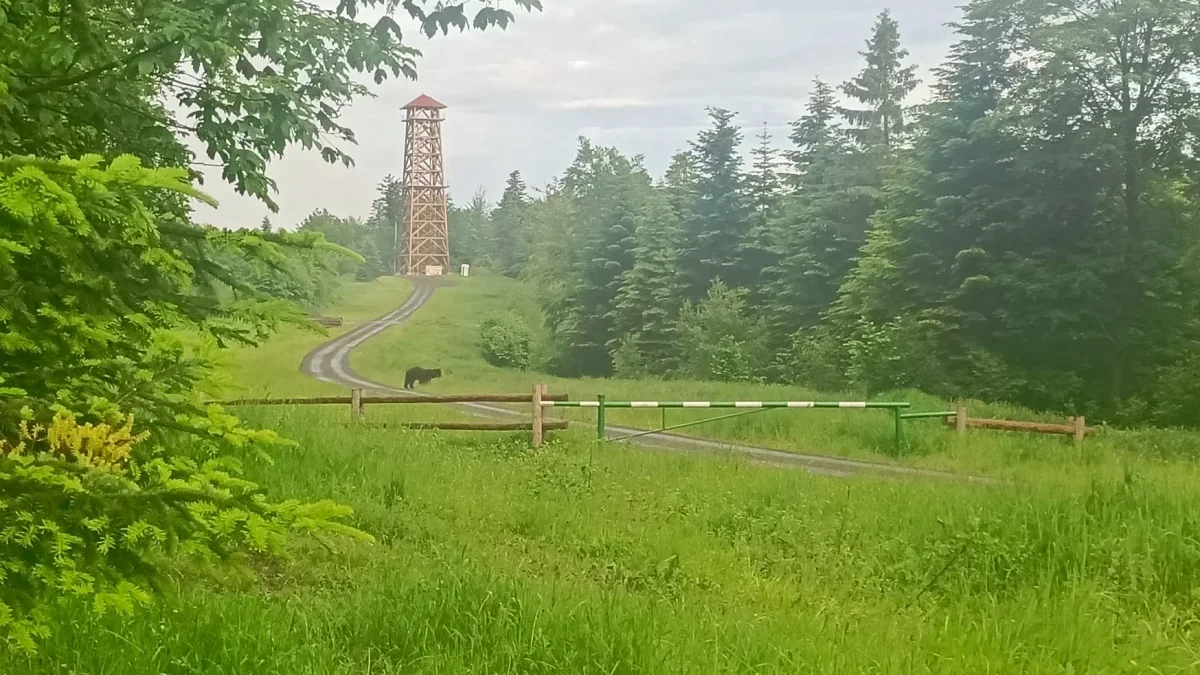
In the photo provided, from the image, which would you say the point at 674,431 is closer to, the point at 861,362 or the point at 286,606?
the point at 861,362

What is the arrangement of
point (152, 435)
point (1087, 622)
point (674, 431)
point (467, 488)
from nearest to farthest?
1. point (152, 435)
2. point (1087, 622)
3. point (467, 488)
4. point (674, 431)

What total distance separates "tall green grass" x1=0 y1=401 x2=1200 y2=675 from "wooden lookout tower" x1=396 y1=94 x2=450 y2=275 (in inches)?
123

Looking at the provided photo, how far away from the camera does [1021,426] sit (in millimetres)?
9906

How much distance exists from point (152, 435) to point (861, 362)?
39.9ft

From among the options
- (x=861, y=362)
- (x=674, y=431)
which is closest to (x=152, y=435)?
(x=674, y=431)

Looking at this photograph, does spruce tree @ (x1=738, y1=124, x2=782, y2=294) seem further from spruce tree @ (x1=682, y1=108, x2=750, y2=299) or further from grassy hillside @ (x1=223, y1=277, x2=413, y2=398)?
grassy hillside @ (x1=223, y1=277, x2=413, y2=398)

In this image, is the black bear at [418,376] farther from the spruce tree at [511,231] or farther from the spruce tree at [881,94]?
the spruce tree at [881,94]

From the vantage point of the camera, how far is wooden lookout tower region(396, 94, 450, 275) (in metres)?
9.34

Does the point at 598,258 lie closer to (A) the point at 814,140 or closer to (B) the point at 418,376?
(A) the point at 814,140

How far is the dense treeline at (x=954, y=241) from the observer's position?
39.3ft

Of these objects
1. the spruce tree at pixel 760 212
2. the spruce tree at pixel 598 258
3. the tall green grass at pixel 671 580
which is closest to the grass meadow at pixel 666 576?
the tall green grass at pixel 671 580

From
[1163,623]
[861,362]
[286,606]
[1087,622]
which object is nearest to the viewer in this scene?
[286,606]

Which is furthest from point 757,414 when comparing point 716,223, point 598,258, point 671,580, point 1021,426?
point 671,580

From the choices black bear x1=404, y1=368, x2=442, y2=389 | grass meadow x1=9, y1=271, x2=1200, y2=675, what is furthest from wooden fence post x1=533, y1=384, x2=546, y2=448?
black bear x1=404, y1=368, x2=442, y2=389
